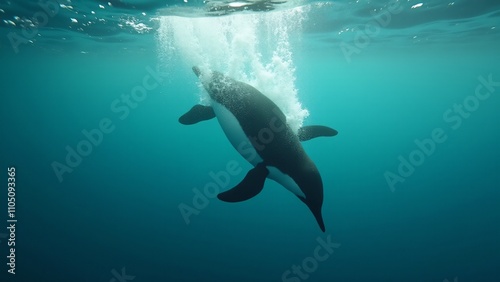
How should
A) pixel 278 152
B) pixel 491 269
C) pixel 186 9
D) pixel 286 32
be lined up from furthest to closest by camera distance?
pixel 286 32, pixel 491 269, pixel 186 9, pixel 278 152

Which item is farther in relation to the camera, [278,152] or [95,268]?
[95,268]

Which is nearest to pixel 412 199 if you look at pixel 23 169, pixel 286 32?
pixel 286 32

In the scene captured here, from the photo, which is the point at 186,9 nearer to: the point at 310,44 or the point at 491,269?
the point at 310,44

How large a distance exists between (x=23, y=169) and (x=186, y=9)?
22643 mm

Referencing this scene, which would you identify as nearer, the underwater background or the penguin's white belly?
the penguin's white belly

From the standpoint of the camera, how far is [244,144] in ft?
17.7

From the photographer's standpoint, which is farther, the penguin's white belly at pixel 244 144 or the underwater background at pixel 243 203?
the underwater background at pixel 243 203

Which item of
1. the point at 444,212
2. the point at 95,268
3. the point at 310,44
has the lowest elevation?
the point at 444,212

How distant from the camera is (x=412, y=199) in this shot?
85.0 feet

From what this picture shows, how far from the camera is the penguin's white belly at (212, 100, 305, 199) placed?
505 centimetres

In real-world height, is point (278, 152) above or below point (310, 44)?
below

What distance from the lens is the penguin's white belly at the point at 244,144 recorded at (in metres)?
5.05

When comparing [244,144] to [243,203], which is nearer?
[244,144]

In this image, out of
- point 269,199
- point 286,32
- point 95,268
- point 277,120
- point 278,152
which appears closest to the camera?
point 278,152
